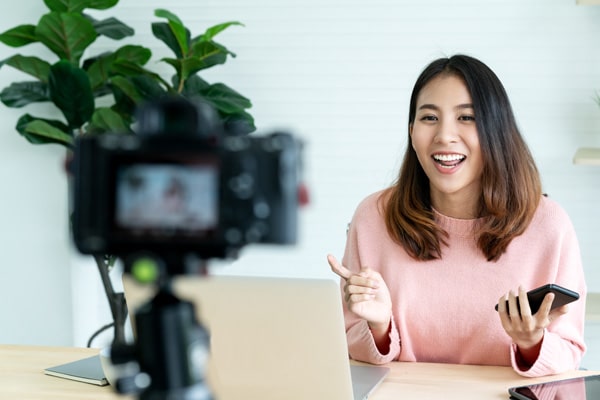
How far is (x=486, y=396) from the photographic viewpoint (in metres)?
1.66

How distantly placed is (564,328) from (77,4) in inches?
84.0

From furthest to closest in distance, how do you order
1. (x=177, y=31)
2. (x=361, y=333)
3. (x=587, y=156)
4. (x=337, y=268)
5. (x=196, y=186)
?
(x=177, y=31) < (x=587, y=156) < (x=361, y=333) < (x=337, y=268) < (x=196, y=186)

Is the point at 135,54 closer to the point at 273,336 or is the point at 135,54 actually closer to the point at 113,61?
the point at 113,61

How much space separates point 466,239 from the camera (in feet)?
7.07

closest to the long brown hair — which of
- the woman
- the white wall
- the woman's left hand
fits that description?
the woman

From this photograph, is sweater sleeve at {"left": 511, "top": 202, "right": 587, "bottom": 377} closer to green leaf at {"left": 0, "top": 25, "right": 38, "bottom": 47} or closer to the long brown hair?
the long brown hair

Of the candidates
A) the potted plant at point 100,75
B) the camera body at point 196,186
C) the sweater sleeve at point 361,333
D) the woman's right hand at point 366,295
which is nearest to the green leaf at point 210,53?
the potted plant at point 100,75

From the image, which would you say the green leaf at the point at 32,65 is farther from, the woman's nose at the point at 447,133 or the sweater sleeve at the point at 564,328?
the sweater sleeve at the point at 564,328

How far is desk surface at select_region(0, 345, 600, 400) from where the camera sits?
169 centimetres

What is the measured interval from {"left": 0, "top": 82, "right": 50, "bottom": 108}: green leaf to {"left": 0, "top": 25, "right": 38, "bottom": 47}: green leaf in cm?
16

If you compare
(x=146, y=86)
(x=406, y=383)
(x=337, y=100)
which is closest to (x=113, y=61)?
(x=146, y=86)

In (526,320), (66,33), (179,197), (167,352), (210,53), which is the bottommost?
(526,320)

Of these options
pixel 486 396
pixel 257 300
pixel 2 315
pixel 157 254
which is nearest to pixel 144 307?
pixel 157 254

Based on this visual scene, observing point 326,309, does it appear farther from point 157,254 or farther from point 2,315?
point 2,315
